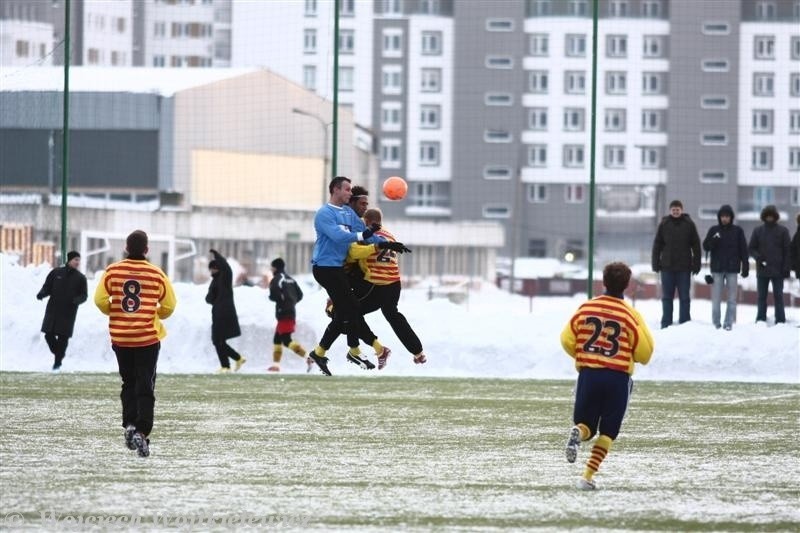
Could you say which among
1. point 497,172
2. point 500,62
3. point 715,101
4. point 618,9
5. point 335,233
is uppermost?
point 618,9

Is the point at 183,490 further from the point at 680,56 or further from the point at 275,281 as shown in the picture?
the point at 680,56

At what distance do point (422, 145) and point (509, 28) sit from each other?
33.2 feet

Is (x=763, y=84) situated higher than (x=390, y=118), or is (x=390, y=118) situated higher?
(x=763, y=84)

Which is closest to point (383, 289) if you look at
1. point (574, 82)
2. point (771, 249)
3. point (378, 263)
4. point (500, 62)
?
point (378, 263)

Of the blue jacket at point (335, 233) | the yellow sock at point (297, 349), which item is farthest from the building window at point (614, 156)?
the blue jacket at point (335, 233)

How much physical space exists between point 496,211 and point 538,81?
8.97m

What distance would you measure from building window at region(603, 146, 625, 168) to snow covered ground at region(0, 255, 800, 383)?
78.8 meters

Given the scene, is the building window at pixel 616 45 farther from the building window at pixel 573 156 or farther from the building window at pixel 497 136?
the building window at pixel 497 136

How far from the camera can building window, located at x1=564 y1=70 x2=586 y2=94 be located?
360 ft

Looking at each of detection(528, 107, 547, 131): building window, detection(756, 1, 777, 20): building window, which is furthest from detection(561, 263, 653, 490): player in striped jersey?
detection(528, 107, 547, 131): building window

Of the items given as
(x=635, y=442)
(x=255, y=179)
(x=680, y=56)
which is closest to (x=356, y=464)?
(x=635, y=442)

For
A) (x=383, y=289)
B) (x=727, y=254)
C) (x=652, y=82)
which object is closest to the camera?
(x=383, y=289)

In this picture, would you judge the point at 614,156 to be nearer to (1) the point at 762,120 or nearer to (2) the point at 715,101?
(2) the point at 715,101

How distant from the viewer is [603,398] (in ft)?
39.3
